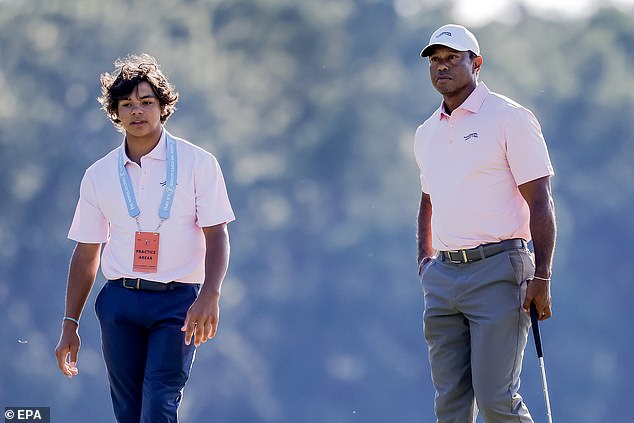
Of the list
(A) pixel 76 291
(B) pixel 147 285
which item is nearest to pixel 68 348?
(A) pixel 76 291

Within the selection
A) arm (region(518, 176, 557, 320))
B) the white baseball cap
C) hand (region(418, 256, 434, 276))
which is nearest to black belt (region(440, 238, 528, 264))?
arm (region(518, 176, 557, 320))

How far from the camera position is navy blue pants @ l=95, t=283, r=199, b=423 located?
4586 millimetres

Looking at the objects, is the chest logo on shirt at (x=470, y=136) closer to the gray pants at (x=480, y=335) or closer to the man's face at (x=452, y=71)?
the man's face at (x=452, y=71)

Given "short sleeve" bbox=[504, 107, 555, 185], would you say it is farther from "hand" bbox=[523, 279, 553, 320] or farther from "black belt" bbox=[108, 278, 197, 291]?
"black belt" bbox=[108, 278, 197, 291]

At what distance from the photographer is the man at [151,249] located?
15.1 feet

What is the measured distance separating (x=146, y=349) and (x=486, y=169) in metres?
1.42

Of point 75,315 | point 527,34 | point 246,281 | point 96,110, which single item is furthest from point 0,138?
point 75,315

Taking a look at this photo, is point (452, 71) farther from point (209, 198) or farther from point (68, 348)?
point (68, 348)

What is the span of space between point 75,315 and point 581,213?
18223mm

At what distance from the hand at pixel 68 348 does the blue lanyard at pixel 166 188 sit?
53cm

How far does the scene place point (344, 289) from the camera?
22.1m

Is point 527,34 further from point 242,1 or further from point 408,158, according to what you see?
point 242,1

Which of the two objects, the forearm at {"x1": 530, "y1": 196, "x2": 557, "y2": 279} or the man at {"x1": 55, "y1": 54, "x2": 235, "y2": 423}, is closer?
the forearm at {"x1": 530, "y1": 196, "x2": 557, "y2": 279}

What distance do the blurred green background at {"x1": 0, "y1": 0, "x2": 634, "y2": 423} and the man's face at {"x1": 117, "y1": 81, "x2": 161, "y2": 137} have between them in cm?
1439
